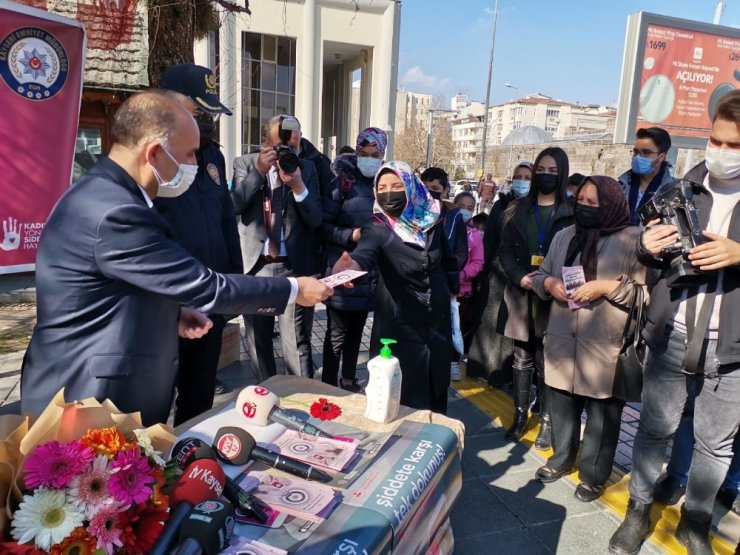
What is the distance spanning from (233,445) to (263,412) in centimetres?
25

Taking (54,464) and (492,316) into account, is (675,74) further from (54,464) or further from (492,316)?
(54,464)

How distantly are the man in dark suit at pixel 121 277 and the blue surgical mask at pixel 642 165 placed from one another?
11.6 feet

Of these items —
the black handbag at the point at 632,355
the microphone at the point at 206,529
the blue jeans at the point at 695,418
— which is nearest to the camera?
the microphone at the point at 206,529

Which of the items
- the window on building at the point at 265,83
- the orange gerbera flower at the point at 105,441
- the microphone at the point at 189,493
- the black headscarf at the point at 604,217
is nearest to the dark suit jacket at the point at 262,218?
the black headscarf at the point at 604,217

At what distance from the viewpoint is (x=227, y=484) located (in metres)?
1.45

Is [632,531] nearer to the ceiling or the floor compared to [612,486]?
nearer to the ceiling

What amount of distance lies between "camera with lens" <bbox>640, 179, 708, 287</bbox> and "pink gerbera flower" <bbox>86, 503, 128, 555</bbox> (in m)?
2.27

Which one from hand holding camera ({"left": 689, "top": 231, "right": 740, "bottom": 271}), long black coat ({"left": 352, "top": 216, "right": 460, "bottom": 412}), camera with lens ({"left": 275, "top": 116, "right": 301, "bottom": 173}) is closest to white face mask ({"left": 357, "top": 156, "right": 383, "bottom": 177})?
camera with lens ({"left": 275, "top": 116, "right": 301, "bottom": 173})

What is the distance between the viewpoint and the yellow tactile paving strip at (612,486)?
8.72 ft

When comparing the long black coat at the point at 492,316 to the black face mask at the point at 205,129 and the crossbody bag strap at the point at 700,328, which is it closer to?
the crossbody bag strap at the point at 700,328

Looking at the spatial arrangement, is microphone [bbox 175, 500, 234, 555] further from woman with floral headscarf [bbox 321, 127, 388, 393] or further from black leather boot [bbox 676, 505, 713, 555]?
woman with floral headscarf [bbox 321, 127, 388, 393]

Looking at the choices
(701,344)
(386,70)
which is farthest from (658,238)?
(386,70)

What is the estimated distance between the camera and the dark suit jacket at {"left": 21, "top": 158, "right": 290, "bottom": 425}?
1.66 m

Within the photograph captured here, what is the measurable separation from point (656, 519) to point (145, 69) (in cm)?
487
